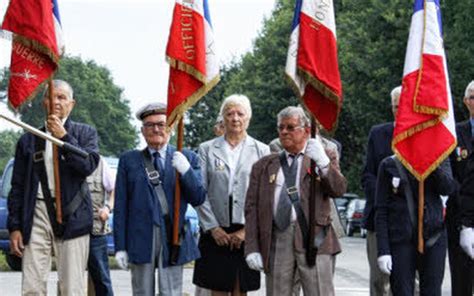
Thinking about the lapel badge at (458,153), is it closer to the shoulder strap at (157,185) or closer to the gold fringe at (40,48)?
the shoulder strap at (157,185)

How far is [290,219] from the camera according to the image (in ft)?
31.7

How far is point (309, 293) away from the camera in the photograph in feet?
31.6

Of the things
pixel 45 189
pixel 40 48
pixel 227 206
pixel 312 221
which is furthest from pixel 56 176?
pixel 312 221

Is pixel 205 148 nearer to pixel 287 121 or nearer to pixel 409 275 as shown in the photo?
pixel 287 121

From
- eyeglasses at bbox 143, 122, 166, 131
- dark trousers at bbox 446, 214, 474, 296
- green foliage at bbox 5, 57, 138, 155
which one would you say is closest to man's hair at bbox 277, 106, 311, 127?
eyeglasses at bbox 143, 122, 166, 131

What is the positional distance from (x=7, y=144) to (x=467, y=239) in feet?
423

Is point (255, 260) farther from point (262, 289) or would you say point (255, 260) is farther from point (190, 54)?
point (262, 289)

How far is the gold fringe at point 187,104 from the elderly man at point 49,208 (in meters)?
0.78

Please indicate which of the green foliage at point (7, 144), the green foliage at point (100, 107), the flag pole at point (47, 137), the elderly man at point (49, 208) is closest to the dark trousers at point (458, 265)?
the elderly man at point (49, 208)

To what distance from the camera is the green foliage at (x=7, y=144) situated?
123 m

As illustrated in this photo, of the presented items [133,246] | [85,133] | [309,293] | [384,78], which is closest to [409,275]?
[309,293]

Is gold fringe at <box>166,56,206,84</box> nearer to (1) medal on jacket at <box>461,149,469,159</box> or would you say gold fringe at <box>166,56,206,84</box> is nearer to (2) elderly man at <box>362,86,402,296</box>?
(2) elderly man at <box>362,86,402,296</box>

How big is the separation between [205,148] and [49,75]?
1500 millimetres

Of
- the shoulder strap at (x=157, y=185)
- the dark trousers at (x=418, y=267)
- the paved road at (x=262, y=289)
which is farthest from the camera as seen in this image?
the paved road at (x=262, y=289)
